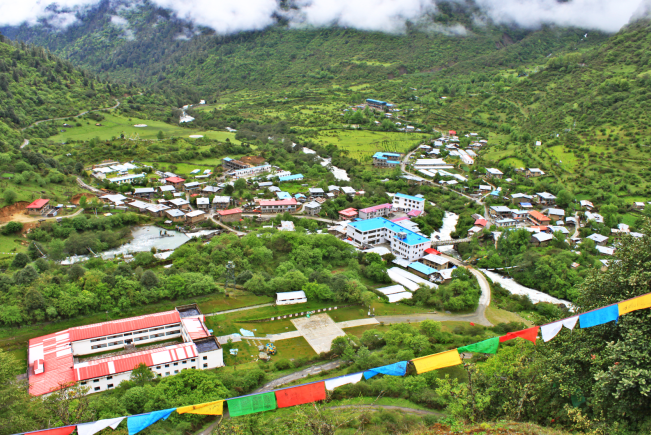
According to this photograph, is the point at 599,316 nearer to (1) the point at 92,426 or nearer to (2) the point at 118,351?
(1) the point at 92,426

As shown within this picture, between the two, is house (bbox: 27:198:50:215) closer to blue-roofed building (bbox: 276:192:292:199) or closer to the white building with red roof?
blue-roofed building (bbox: 276:192:292:199)

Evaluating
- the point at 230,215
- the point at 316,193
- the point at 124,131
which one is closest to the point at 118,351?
the point at 230,215

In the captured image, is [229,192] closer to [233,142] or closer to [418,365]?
[233,142]

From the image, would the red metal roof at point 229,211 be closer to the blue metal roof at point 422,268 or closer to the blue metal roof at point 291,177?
the blue metal roof at point 291,177

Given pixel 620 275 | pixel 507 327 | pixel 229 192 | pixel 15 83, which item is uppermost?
pixel 15 83

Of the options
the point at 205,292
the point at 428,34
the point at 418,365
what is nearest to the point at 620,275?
the point at 418,365

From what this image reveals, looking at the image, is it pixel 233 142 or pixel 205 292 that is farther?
pixel 233 142

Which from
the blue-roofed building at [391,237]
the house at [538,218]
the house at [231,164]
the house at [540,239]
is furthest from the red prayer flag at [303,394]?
the house at [231,164]
